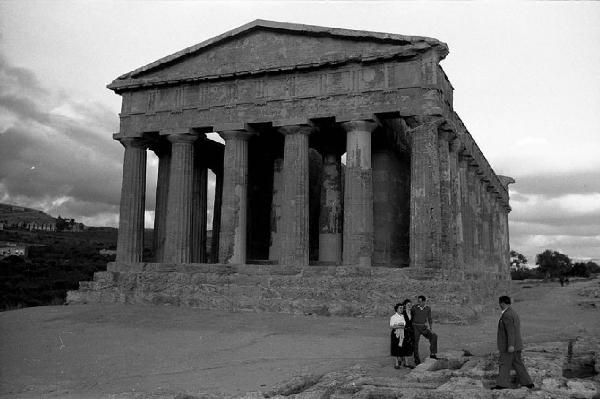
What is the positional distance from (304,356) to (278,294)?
21.2 feet

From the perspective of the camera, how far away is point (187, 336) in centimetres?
→ 1405

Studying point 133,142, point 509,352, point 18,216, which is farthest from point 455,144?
point 18,216

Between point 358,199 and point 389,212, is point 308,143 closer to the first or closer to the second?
point 358,199

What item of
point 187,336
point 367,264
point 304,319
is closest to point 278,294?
point 304,319

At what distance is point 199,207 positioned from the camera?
24.8 metres

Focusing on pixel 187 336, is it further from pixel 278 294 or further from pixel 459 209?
pixel 459 209

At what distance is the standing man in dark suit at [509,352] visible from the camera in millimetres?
8062

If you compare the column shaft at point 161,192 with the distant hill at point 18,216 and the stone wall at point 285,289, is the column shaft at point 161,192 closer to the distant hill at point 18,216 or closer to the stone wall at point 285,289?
the stone wall at point 285,289

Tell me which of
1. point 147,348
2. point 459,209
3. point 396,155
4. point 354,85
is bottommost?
point 147,348

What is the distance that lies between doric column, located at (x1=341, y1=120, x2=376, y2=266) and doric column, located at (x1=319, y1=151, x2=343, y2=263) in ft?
7.30

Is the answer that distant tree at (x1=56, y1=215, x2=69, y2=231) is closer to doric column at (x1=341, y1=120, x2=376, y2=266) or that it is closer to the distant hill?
the distant hill

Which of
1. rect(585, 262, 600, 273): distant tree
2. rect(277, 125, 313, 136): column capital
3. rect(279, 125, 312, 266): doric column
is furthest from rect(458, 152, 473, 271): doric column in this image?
rect(585, 262, 600, 273): distant tree

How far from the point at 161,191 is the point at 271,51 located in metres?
8.33

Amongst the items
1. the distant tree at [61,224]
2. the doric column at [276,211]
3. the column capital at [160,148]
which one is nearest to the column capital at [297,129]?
the doric column at [276,211]
